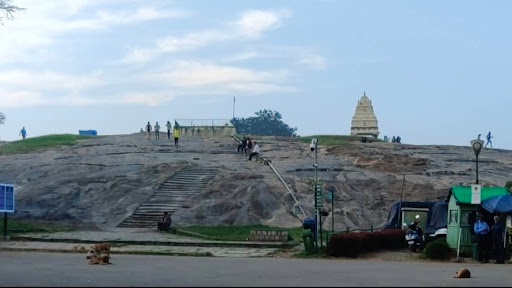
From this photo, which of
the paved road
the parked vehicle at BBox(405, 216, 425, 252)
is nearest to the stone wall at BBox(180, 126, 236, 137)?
the parked vehicle at BBox(405, 216, 425, 252)

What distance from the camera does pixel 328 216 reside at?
43219 millimetres

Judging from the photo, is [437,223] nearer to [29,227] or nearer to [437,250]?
[437,250]

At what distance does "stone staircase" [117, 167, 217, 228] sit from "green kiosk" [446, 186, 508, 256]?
51.7 feet

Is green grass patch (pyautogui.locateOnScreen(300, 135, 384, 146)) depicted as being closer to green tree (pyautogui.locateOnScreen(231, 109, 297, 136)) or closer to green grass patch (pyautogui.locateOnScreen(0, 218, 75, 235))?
green grass patch (pyautogui.locateOnScreen(0, 218, 75, 235))

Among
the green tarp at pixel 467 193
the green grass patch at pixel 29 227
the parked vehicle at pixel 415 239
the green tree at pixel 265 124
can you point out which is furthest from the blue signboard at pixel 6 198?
the green tree at pixel 265 124

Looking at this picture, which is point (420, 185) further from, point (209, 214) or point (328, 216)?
point (209, 214)

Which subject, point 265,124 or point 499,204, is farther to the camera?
point 265,124

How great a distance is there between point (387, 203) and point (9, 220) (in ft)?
63.4

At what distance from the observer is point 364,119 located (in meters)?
109

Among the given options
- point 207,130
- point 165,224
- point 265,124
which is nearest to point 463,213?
point 165,224


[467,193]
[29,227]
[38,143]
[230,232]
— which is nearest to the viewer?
[467,193]

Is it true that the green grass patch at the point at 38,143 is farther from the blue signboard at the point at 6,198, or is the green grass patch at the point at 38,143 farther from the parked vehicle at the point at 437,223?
the parked vehicle at the point at 437,223

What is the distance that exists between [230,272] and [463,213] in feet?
36.8

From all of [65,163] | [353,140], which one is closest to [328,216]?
[65,163]
